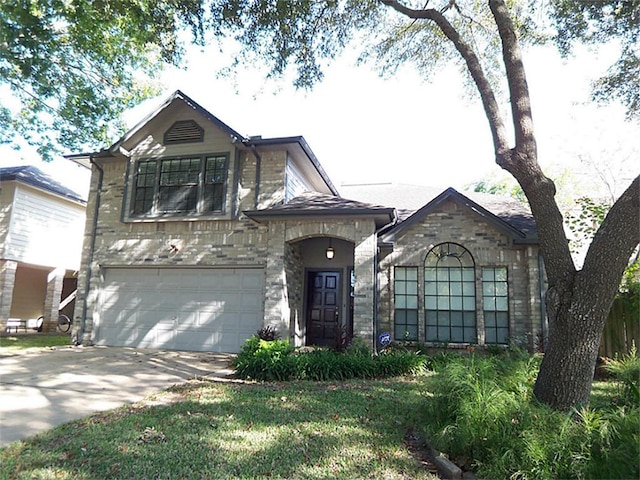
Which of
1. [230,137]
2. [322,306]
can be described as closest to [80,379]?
[322,306]

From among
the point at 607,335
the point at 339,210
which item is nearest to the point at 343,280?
the point at 339,210

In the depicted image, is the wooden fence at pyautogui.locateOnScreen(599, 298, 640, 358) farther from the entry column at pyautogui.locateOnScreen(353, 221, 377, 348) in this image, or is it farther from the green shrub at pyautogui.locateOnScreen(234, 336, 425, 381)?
the entry column at pyautogui.locateOnScreen(353, 221, 377, 348)

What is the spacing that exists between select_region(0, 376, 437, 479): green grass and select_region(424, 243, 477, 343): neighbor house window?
4465mm

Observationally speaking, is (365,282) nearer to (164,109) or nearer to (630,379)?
(630,379)

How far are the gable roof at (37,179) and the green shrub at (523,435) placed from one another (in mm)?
16406

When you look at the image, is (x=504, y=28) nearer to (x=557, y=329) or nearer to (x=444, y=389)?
(x=557, y=329)

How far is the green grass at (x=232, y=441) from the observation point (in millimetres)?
3369

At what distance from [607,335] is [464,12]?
7551 mm

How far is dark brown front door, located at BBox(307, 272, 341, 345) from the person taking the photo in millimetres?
11570

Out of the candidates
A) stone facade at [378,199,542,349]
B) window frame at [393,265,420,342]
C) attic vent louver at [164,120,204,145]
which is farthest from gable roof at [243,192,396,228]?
attic vent louver at [164,120,204,145]

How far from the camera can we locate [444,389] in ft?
15.1

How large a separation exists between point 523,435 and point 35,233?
58.3 feet

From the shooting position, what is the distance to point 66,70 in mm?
13539

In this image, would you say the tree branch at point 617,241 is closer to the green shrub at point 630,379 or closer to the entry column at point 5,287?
the green shrub at point 630,379
